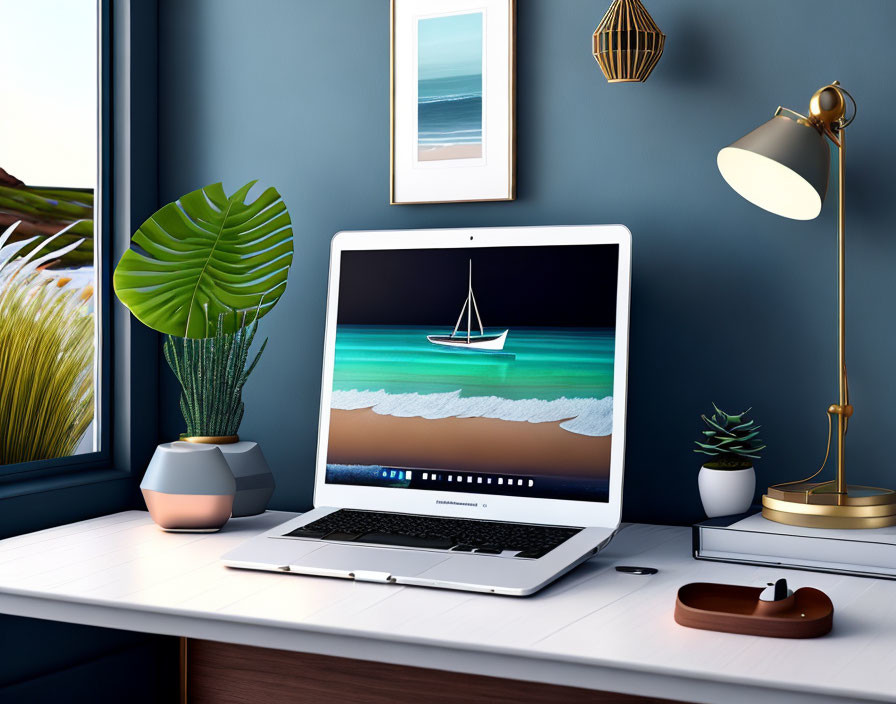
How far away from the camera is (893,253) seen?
133cm

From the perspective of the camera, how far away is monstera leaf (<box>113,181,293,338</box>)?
1483 mm

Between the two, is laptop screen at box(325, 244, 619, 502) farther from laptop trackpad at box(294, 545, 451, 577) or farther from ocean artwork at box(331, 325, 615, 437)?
laptop trackpad at box(294, 545, 451, 577)

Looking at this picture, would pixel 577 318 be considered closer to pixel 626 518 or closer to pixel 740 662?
pixel 626 518

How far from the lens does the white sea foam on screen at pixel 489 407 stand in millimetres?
1305

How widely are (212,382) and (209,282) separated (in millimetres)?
159

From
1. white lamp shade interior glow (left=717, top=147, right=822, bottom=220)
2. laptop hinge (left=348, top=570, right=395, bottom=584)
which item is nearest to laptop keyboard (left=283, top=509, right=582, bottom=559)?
laptop hinge (left=348, top=570, right=395, bottom=584)

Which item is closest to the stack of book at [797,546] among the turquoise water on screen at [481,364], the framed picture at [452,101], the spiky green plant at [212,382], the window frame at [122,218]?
the turquoise water on screen at [481,364]

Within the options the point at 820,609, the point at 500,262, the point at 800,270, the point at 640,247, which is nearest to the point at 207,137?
the point at 500,262

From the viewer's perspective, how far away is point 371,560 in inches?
45.4

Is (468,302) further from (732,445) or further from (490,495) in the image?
(732,445)

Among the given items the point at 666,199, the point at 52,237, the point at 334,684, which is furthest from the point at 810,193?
the point at 52,237

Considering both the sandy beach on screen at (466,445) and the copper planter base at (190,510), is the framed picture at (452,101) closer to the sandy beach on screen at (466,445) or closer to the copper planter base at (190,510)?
the sandy beach on screen at (466,445)

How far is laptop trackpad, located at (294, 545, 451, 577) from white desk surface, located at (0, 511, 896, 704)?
0.08 ft

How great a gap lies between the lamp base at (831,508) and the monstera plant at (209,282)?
82 centimetres
